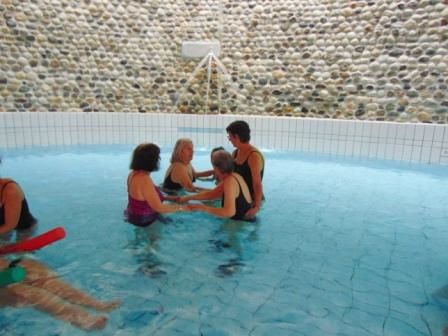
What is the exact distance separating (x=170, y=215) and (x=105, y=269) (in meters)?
1.07

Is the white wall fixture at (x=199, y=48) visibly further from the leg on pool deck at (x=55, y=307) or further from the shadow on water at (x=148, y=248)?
the leg on pool deck at (x=55, y=307)

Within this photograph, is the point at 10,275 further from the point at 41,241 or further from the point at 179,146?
the point at 179,146

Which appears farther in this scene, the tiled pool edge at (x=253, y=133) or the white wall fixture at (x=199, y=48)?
the white wall fixture at (x=199, y=48)

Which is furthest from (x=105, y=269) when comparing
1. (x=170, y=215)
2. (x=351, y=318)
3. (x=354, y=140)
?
(x=354, y=140)

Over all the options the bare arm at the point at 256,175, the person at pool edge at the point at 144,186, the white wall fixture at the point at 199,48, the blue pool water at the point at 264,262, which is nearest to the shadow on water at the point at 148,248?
the blue pool water at the point at 264,262

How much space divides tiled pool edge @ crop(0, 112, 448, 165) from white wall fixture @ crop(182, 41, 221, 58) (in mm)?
1797

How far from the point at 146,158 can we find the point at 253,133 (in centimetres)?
491

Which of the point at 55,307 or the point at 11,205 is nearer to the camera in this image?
the point at 55,307

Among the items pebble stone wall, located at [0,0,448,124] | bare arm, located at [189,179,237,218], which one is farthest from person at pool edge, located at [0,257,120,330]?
pebble stone wall, located at [0,0,448,124]

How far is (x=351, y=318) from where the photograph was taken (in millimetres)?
2104

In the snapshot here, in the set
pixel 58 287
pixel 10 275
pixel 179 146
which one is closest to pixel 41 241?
pixel 58 287

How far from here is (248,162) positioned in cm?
349

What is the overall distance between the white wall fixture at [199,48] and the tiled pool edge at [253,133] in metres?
1.80

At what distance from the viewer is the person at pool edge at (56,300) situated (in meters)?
1.97
